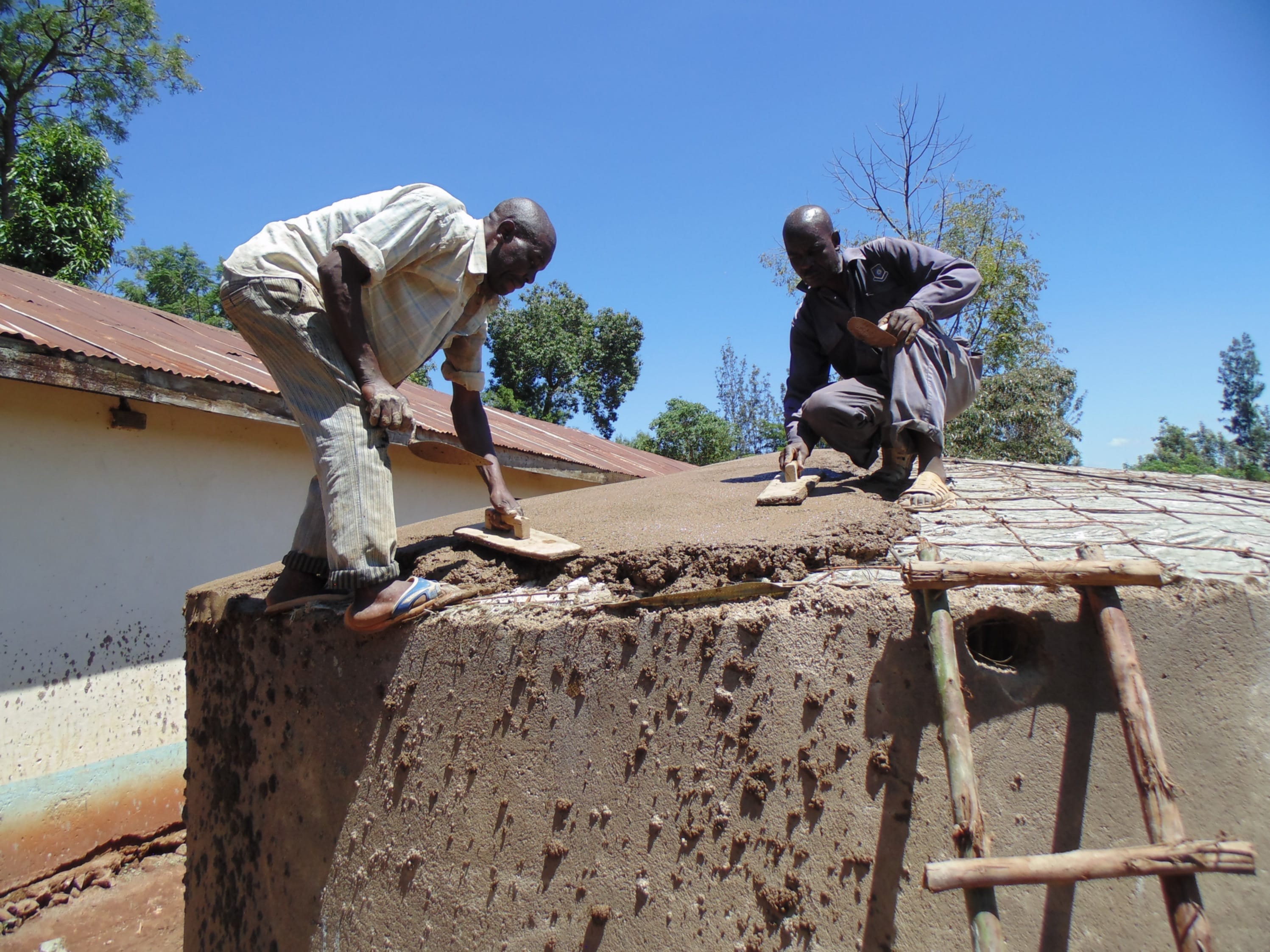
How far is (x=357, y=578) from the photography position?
1.90m

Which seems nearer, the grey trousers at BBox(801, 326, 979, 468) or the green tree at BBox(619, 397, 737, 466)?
the grey trousers at BBox(801, 326, 979, 468)

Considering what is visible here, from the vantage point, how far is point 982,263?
12602 millimetres

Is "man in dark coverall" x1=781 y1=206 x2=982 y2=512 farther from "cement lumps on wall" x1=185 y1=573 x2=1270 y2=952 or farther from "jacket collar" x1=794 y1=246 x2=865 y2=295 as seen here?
"cement lumps on wall" x1=185 y1=573 x2=1270 y2=952

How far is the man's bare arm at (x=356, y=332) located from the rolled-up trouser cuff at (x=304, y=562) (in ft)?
1.94

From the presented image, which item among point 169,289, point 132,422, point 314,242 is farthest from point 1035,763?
point 169,289

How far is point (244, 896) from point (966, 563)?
220 centimetres

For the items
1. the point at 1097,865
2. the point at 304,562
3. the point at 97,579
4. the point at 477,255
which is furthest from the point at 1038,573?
the point at 97,579

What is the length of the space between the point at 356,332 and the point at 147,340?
3815mm

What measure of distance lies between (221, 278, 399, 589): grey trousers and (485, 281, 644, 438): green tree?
15.1 meters

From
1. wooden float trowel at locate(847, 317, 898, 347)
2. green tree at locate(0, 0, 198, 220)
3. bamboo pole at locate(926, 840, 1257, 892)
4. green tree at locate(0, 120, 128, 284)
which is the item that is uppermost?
green tree at locate(0, 0, 198, 220)

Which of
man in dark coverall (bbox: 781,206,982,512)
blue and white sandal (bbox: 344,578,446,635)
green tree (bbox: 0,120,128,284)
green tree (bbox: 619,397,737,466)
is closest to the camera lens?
blue and white sandal (bbox: 344,578,446,635)

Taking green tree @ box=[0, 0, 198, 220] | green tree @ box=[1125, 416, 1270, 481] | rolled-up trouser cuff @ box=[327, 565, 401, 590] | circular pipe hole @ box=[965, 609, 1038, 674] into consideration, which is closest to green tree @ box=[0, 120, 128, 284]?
green tree @ box=[0, 0, 198, 220]

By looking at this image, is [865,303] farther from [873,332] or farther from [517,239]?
[517,239]

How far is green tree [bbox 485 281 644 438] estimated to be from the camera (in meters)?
17.5
